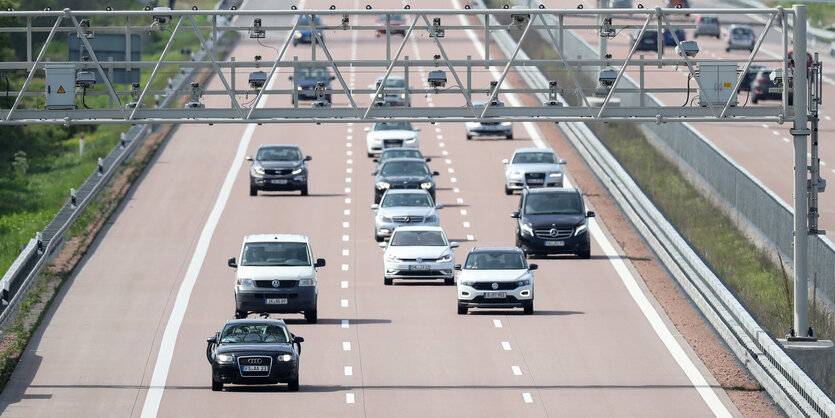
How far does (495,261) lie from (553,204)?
722 centimetres

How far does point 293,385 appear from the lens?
2819cm

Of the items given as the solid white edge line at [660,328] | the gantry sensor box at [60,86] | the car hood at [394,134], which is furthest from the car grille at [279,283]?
the car hood at [394,134]

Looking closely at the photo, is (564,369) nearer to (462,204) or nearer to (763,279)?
(763,279)

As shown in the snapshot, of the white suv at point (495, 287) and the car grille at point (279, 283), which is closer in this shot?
the car grille at point (279, 283)

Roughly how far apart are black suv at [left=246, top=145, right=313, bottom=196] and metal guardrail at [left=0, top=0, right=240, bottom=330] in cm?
475

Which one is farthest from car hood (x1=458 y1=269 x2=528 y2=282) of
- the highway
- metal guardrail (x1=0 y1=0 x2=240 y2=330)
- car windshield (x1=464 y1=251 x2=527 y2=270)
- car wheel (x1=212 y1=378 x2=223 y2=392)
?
car wheel (x1=212 y1=378 x2=223 y2=392)

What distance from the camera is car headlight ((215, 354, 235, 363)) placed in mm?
27641

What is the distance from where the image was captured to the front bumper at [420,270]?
3888cm

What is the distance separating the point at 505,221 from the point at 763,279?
28.0 ft

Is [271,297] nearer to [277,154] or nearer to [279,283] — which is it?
[279,283]

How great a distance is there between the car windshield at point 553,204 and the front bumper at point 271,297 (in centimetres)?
1002

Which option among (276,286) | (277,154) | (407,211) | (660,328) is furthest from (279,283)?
(277,154)

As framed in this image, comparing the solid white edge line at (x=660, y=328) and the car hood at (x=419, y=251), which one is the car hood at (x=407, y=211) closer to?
the solid white edge line at (x=660, y=328)

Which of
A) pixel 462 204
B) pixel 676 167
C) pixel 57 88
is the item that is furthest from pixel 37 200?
pixel 57 88
